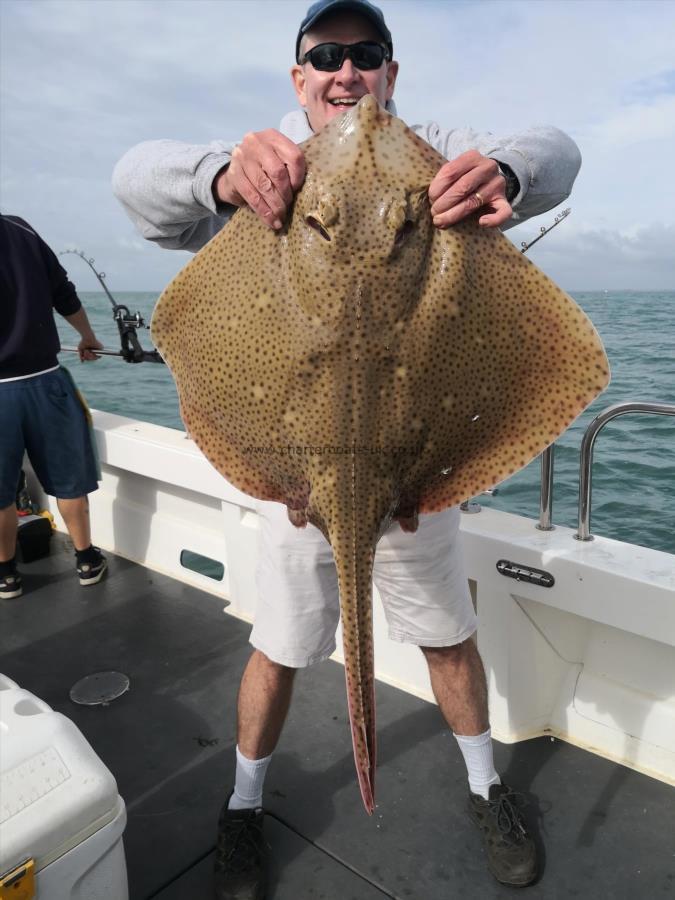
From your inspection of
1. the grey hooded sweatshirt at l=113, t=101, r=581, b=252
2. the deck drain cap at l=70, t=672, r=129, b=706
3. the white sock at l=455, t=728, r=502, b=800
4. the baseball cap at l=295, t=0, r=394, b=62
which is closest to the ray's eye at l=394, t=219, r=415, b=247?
the grey hooded sweatshirt at l=113, t=101, r=581, b=252

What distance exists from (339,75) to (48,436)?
3079 mm

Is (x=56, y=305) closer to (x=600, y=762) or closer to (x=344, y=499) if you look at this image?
(x=344, y=499)

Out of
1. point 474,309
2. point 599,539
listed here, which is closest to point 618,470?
point 599,539

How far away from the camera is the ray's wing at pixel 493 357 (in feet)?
5.18

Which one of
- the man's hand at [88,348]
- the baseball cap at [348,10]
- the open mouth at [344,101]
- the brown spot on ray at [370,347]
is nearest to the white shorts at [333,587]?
the brown spot on ray at [370,347]

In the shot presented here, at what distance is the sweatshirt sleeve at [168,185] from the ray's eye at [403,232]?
0.60 m

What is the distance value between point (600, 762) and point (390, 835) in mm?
979

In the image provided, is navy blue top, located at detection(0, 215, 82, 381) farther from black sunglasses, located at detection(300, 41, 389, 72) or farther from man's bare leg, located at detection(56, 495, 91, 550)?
black sunglasses, located at detection(300, 41, 389, 72)

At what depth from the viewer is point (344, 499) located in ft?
5.34

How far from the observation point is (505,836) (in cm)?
239

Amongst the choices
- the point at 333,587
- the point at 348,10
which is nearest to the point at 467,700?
the point at 333,587

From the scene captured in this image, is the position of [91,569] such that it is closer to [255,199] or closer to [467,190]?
[255,199]

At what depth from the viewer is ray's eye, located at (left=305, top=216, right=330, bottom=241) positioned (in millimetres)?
1545

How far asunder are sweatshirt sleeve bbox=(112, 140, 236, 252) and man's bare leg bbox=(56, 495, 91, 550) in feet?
8.73
